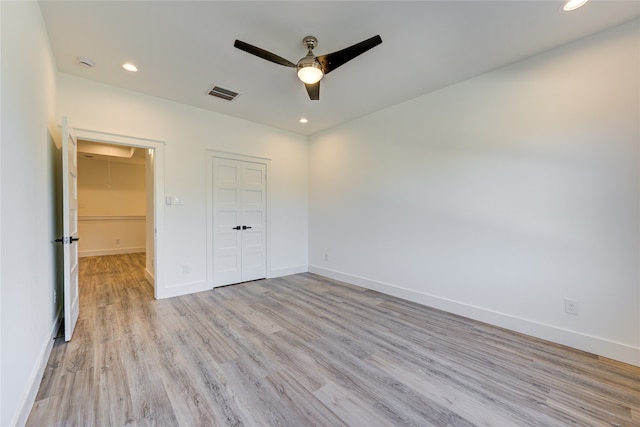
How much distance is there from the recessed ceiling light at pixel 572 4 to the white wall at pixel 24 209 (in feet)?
11.6

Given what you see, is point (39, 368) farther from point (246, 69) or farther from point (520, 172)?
point (520, 172)

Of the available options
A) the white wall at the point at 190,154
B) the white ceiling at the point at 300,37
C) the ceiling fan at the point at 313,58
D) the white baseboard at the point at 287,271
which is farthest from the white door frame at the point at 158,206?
the ceiling fan at the point at 313,58

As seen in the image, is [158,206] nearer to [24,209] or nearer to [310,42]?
[24,209]

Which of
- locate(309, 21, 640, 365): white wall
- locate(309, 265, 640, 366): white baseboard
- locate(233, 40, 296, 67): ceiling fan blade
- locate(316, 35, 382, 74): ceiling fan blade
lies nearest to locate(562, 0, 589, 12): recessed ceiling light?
locate(309, 21, 640, 365): white wall

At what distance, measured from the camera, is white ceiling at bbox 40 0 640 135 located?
1.97m

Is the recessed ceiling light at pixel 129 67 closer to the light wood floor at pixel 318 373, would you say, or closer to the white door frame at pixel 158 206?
the white door frame at pixel 158 206

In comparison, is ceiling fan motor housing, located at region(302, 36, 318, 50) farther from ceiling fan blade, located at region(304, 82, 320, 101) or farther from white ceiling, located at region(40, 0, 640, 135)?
ceiling fan blade, located at region(304, 82, 320, 101)

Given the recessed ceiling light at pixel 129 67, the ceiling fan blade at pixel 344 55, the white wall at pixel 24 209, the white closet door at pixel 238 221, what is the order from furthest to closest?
the white closet door at pixel 238 221, the recessed ceiling light at pixel 129 67, the ceiling fan blade at pixel 344 55, the white wall at pixel 24 209

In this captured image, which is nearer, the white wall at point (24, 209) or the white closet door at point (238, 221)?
the white wall at point (24, 209)

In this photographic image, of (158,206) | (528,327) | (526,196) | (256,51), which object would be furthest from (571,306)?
(158,206)

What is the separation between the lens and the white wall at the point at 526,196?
2.17 m

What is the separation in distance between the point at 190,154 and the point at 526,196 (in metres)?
4.29

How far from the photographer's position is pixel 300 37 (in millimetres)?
2283

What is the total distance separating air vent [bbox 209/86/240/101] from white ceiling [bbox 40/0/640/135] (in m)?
0.13
